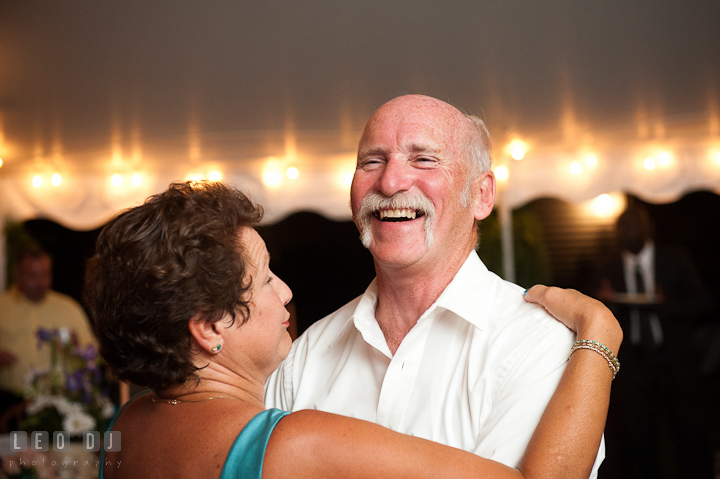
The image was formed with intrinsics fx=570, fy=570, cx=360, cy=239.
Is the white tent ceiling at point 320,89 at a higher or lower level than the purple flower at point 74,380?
higher

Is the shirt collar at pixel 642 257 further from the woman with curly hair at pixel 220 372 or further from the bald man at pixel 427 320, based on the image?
the woman with curly hair at pixel 220 372

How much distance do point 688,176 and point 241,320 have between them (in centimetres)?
657

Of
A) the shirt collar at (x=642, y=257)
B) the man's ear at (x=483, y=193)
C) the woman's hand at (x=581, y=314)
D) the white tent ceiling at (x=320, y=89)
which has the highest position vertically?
the white tent ceiling at (x=320, y=89)

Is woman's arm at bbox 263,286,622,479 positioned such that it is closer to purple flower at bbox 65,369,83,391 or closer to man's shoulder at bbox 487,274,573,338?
man's shoulder at bbox 487,274,573,338

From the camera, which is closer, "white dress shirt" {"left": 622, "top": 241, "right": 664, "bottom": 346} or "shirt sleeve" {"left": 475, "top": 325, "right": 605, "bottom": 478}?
"shirt sleeve" {"left": 475, "top": 325, "right": 605, "bottom": 478}

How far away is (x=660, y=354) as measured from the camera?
6102mm

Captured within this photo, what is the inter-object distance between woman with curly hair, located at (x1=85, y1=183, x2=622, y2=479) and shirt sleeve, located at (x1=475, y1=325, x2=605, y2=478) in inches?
2.7

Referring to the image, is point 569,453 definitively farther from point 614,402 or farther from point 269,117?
point 614,402

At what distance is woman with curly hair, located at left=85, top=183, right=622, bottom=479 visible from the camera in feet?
3.52

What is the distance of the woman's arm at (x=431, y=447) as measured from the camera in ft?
3.46

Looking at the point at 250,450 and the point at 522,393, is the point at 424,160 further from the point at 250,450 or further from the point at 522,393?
the point at 250,450

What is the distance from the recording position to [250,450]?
108cm

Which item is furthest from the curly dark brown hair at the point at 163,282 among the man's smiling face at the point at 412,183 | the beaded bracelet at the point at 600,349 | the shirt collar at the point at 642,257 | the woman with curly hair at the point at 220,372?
the shirt collar at the point at 642,257

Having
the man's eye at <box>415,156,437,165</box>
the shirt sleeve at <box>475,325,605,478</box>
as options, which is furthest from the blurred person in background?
the shirt sleeve at <box>475,325,605,478</box>
